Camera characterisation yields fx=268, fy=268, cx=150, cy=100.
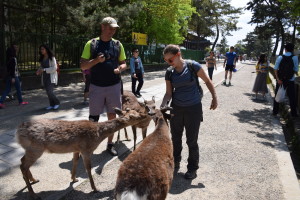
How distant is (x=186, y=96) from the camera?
411 centimetres

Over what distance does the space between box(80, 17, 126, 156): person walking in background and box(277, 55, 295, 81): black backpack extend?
538cm

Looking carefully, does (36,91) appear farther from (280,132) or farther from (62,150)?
(280,132)

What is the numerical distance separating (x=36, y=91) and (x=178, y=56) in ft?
28.4

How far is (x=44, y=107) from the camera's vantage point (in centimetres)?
836

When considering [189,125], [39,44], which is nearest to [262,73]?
[189,125]

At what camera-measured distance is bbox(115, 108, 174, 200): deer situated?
247 cm

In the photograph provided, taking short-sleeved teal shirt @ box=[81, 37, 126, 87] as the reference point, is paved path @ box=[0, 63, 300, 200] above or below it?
below

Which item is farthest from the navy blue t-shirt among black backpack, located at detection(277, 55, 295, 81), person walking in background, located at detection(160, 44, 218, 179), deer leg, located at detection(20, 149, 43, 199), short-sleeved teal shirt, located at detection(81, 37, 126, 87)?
black backpack, located at detection(277, 55, 295, 81)

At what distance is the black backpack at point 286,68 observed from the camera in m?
7.76

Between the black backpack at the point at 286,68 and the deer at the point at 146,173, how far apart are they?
6.07 m

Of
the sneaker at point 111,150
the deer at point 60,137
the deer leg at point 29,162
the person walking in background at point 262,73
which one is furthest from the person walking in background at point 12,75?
the person walking in background at point 262,73

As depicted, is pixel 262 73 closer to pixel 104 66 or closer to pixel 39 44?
pixel 104 66

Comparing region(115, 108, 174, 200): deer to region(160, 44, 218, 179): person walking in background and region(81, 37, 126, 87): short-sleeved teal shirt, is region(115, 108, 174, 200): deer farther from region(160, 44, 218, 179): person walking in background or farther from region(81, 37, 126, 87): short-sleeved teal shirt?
region(81, 37, 126, 87): short-sleeved teal shirt

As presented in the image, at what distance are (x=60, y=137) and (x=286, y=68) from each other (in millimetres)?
6798
